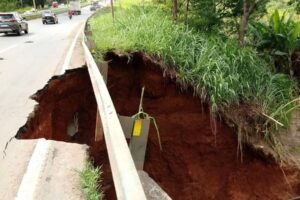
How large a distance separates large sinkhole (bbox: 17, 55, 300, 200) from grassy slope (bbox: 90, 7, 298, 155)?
34 centimetres

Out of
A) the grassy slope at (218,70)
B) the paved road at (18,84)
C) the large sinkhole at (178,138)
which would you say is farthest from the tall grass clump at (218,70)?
the paved road at (18,84)

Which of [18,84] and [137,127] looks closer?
[137,127]

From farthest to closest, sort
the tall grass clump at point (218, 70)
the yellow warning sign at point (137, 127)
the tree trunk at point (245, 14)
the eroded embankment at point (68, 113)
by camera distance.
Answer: the tree trunk at point (245, 14) → the tall grass clump at point (218, 70) → the eroded embankment at point (68, 113) → the yellow warning sign at point (137, 127)

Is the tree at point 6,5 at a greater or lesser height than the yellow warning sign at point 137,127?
lesser

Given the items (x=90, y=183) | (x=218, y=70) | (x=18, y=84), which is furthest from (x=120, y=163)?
(x=18, y=84)

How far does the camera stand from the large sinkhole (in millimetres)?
6762

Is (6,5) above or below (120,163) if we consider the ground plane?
below

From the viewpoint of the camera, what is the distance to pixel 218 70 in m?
7.58

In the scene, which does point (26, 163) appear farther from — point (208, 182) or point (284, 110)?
point (284, 110)

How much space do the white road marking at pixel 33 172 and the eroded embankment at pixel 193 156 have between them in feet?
12.6

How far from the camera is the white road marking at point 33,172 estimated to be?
3127mm

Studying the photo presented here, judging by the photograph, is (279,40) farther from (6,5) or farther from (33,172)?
(6,5)

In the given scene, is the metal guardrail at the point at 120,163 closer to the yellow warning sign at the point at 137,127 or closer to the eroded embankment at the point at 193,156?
the yellow warning sign at the point at 137,127

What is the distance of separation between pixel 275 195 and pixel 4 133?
4.42 meters
